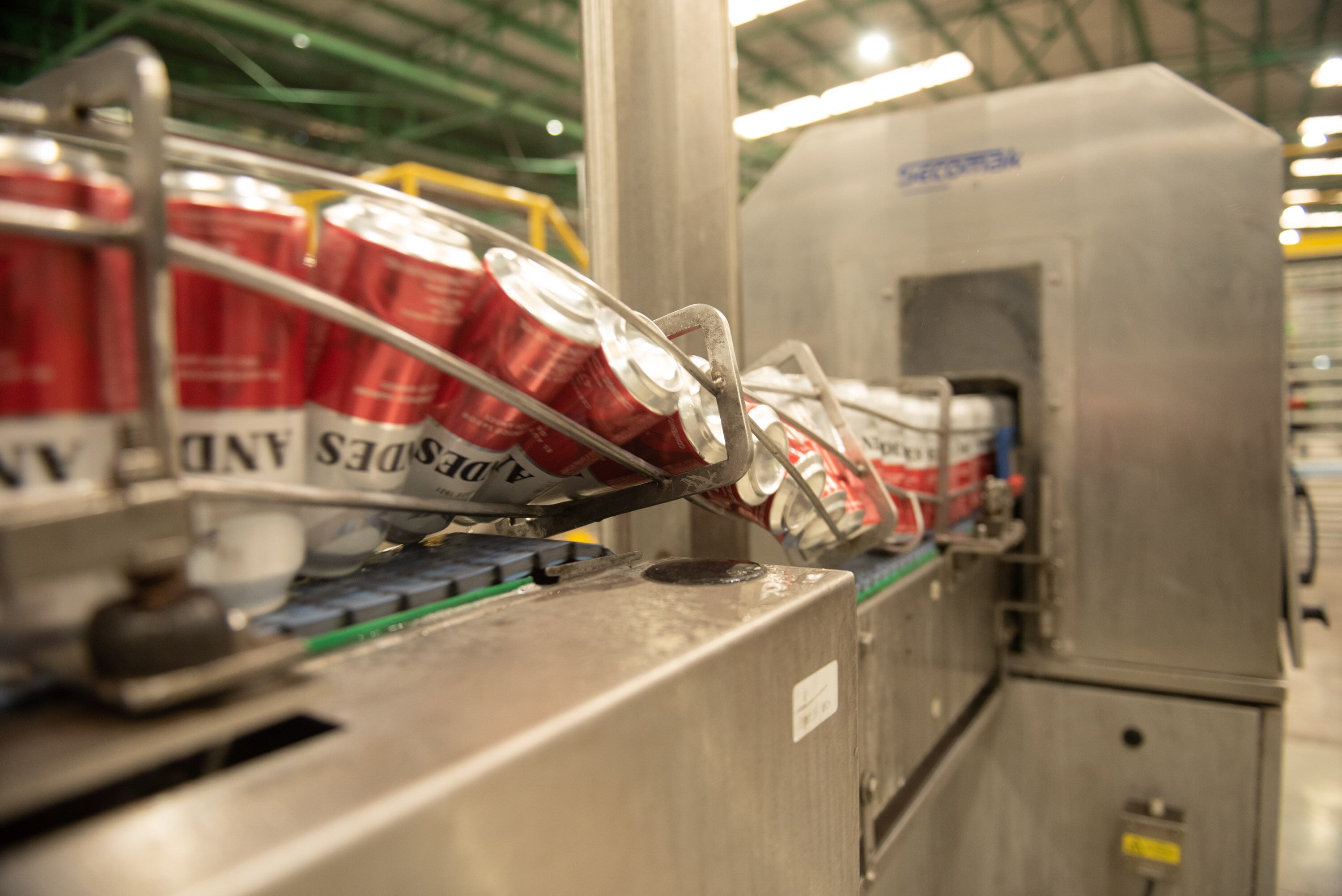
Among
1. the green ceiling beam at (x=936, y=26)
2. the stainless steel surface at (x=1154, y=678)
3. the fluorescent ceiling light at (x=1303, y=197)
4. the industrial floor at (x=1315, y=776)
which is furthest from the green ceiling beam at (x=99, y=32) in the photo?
the fluorescent ceiling light at (x=1303, y=197)

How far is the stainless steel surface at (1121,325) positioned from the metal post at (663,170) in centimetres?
108

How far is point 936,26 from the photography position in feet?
18.9

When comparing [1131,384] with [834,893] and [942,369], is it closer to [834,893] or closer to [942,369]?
[942,369]

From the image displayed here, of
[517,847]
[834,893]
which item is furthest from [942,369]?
[517,847]

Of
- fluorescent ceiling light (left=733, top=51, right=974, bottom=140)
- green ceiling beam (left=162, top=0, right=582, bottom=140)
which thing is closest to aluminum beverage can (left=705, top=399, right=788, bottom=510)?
green ceiling beam (left=162, top=0, right=582, bottom=140)

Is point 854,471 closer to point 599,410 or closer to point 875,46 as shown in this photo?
point 599,410

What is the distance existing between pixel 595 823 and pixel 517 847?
0.20ft

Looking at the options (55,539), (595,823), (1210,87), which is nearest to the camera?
(55,539)

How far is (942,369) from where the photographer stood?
2135 millimetres

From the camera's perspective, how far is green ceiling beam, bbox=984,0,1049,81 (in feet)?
17.8

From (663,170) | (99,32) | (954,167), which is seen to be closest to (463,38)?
(99,32)

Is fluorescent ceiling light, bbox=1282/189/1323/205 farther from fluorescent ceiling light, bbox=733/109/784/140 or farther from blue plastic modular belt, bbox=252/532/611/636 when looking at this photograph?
blue plastic modular belt, bbox=252/532/611/636

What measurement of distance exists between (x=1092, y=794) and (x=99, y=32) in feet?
19.8

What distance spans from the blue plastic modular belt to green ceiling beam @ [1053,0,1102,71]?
6.04m
